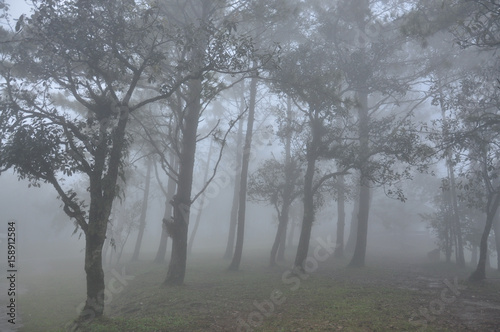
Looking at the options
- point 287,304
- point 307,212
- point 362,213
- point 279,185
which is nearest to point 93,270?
point 287,304

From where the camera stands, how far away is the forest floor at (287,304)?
8945mm

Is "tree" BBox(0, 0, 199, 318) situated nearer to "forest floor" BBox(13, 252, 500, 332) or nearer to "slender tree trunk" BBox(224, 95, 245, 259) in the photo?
"forest floor" BBox(13, 252, 500, 332)

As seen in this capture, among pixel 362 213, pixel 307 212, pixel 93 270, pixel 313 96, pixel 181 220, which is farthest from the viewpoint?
pixel 362 213

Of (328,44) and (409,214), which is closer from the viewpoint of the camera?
(328,44)

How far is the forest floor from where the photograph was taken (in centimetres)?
895

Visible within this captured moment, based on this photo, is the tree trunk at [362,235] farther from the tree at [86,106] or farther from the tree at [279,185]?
the tree at [86,106]

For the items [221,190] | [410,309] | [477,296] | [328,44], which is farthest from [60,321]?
[221,190]

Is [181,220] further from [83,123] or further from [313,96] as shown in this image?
[313,96]

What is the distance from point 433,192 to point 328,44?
29551 mm

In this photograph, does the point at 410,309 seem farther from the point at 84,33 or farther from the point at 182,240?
the point at 84,33

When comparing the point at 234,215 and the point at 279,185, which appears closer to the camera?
the point at 279,185

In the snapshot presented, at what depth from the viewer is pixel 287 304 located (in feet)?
37.1

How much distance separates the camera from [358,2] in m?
20.4

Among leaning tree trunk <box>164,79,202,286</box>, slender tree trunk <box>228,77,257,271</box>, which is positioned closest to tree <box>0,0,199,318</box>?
leaning tree trunk <box>164,79,202,286</box>
